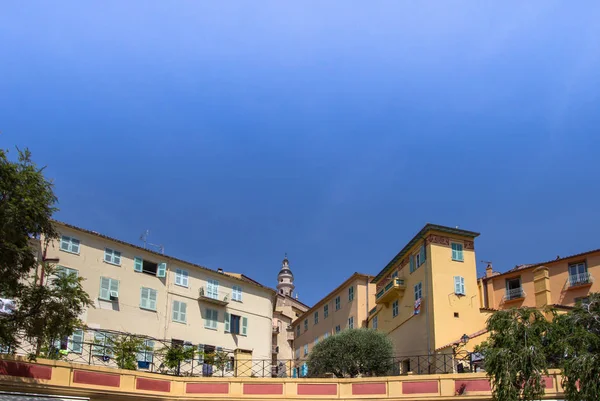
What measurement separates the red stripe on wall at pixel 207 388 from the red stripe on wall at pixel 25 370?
6.84 m

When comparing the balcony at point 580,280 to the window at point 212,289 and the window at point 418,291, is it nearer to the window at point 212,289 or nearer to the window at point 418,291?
the window at point 418,291

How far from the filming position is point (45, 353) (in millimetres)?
27766

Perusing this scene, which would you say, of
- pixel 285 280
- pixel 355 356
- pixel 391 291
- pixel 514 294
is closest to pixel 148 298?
pixel 355 356

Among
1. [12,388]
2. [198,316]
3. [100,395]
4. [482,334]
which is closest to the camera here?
[12,388]

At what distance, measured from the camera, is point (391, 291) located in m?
44.9

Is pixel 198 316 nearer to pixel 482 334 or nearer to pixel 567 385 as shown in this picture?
pixel 482 334

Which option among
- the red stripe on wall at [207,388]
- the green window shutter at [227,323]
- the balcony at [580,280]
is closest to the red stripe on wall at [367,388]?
the red stripe on wall at [207,388]

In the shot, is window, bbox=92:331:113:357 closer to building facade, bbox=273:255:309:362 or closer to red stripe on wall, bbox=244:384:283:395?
red stripe on wall, bbox=244:384:283:395

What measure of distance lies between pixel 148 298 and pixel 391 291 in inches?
654

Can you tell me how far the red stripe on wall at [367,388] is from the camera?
95.0 ft

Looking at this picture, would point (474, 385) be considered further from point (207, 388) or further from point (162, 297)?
point (162, 297)

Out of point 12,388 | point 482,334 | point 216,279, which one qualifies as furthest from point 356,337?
point 12,388

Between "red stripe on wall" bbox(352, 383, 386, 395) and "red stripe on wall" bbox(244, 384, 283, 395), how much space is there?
339cm

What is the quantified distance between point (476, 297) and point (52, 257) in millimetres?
26129
